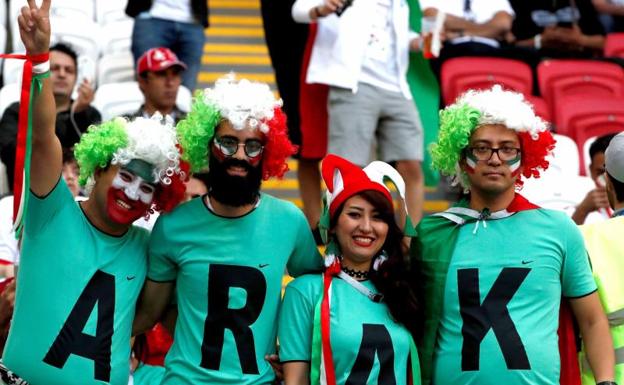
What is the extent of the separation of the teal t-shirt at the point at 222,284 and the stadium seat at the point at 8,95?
3490mm

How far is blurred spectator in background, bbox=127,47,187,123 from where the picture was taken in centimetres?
731

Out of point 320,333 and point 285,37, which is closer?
point 320,333

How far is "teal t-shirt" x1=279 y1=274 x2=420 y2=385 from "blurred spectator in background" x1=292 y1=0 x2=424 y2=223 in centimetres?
215

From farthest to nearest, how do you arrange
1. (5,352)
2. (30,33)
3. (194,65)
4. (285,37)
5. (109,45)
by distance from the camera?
(109,45) → (194,65) → (285,37) → (5,352) → (30,33)

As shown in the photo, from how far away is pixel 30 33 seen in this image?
4148 millimetres

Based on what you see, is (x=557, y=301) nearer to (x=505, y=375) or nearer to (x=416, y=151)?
(x=505, y=375)

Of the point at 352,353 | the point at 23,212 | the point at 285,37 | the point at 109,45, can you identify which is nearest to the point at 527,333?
→ the point at 352,353

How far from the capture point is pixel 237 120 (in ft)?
14.8

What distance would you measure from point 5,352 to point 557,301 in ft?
6.19

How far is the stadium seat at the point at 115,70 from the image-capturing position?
A: 29.3ft

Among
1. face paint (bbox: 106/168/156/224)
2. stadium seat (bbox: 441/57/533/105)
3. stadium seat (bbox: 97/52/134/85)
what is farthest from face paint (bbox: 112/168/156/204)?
stadium seat (bbox: 97/52/134/85)

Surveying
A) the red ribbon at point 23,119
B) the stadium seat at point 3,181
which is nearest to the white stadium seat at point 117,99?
the stadium seat at point 3,181

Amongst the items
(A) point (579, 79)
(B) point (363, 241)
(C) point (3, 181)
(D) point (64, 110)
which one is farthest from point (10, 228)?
(A) point (579, 79)

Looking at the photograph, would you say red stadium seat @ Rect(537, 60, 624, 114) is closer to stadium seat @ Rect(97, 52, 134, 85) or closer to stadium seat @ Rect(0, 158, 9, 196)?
stadium seat @ Rect(97, 52, 134, 85)
